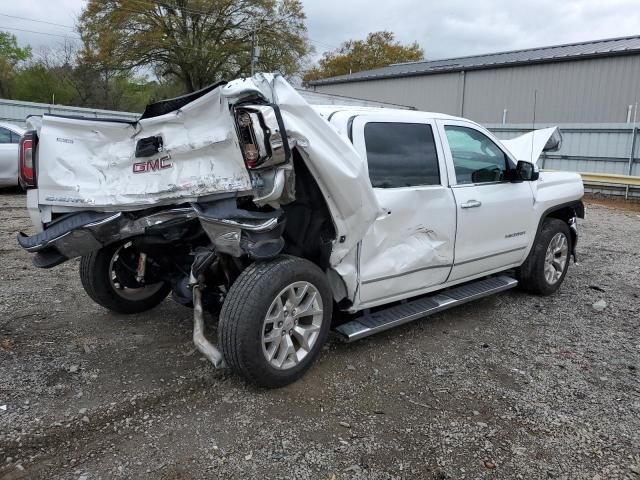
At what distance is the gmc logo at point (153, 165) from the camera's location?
10.7 ft

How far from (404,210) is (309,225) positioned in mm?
742

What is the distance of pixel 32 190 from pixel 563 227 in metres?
4.83

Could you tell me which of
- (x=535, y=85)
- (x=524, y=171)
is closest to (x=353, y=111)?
(x=524, y=171)

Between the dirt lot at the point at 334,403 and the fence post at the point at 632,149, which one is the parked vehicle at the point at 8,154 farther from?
the fence post at the point at 632,149

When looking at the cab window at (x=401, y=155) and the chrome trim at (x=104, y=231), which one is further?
the cab window at (x=401, y=155)

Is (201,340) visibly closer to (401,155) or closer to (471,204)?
(401,155)

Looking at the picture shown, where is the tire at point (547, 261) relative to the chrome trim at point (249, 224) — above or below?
below

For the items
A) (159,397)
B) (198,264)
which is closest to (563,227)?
(198,264)

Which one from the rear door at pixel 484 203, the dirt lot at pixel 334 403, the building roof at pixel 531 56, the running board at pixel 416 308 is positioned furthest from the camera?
the building roof at pixel 531 56

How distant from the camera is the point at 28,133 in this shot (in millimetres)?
3424

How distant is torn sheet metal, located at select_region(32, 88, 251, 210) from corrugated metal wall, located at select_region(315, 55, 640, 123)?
22868mm

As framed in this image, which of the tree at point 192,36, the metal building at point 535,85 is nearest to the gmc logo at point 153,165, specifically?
the metal building at point 535,85

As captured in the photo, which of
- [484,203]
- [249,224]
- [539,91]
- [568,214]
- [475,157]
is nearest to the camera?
[249,224]

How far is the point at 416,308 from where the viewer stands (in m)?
4.04
